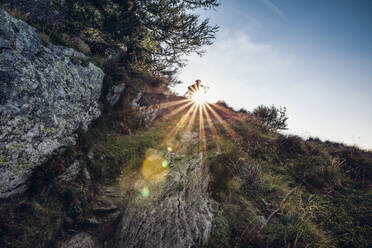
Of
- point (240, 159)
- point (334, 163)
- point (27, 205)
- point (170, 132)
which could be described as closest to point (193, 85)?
point (170, 132)

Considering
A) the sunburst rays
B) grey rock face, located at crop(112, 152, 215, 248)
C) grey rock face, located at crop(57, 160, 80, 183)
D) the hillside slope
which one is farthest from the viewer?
the sunburst rays

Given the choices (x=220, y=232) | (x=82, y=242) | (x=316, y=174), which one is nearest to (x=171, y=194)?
(x=220, y=232)

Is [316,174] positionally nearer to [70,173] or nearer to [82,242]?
[82,242]

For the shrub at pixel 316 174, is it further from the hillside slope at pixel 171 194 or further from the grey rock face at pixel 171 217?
the grey rock face at pixel 171 217

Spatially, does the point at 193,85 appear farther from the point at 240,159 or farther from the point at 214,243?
the point at 214,243

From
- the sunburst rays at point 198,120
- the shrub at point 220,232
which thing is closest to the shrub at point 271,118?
the sunburst rays at point 198,120

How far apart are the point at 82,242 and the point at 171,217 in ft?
7.38

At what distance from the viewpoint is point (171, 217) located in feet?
11.5

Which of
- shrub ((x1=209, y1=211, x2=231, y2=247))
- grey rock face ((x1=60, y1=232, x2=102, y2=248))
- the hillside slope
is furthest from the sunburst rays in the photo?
grey rock face ((x1=60, y1=232, x2=102, y2=248))

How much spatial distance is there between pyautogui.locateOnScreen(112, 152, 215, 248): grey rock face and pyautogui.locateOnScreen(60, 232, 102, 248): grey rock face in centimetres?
52

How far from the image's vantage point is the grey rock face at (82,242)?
132 inches

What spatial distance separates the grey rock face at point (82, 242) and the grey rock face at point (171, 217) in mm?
518

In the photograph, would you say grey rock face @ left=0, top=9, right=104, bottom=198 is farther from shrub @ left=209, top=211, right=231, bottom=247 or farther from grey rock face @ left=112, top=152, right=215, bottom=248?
shrub @ left=209, top=211, right=231, bottom=247

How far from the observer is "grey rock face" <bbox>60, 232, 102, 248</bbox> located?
3.35 meters
